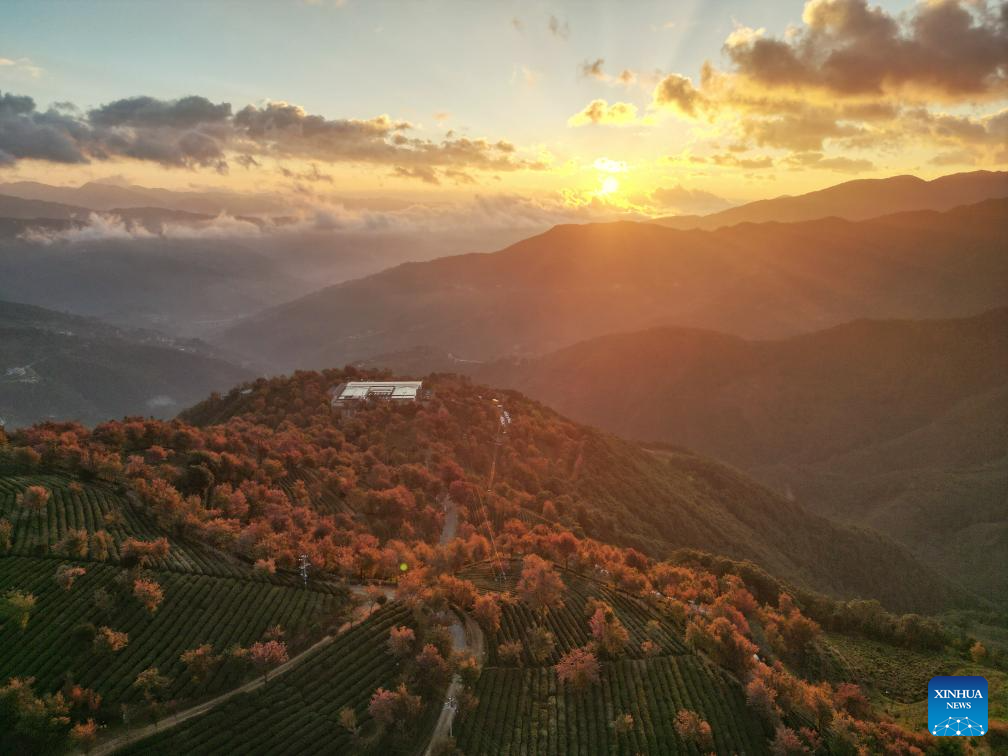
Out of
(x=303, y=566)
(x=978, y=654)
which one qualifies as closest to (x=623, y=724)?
(x=303, y=566)

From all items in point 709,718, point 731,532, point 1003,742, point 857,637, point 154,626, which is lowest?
point 731,532

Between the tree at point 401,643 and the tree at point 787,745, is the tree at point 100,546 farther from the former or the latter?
the tree at point 787,745

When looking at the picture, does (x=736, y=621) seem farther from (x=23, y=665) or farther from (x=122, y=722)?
(x=23, y=665)

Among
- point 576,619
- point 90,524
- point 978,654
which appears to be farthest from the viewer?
point 978,654

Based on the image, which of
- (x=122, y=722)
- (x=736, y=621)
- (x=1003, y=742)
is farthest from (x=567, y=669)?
(x=1003, y=742)

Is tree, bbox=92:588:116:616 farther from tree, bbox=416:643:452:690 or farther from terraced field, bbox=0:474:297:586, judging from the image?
tree, bbox=416:643:452:690

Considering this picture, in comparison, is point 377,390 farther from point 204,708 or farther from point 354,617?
point 204,708
